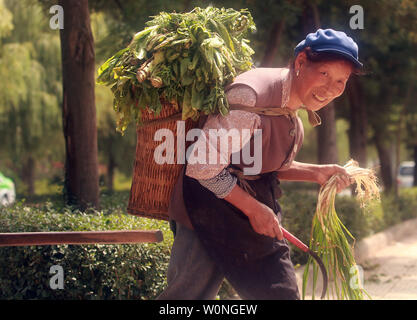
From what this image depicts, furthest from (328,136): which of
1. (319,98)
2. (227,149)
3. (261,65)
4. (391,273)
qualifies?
(227,149)

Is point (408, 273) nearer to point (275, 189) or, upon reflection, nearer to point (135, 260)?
point (135, 260)

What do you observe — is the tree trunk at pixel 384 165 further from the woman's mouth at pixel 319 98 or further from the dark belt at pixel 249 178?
the woman's mouth at pixel 319 98

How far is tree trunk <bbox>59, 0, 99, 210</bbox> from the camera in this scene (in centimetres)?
588

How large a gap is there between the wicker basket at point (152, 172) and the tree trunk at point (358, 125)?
1008 centimetres

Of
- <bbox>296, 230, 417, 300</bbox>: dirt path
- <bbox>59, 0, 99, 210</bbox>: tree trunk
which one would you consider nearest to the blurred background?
<bbox>59, 0, 99, 210</bbox>: tree trunk

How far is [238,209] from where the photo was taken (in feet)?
9.05

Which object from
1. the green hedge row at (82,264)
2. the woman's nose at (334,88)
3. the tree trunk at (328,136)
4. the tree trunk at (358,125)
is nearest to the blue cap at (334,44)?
the woman's nose at (334,88)

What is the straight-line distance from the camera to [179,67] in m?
2.75

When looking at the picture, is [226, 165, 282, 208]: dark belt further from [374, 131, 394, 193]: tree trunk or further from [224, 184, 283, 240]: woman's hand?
[374, 131, 394, 193]: tree trunk

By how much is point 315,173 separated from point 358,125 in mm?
9881

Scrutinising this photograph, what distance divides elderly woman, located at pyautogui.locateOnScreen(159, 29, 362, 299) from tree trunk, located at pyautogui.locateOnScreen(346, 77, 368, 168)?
32.9 feet

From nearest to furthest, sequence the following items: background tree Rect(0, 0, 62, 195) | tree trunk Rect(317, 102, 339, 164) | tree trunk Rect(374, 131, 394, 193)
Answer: tree trunk Rect(317, 102, 339, 164), tree trunk Rect(374, 131, 394, 193), background tree Rect(0, 0, 62, 195)
